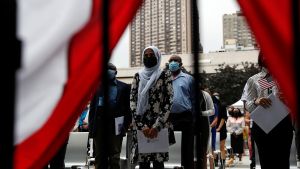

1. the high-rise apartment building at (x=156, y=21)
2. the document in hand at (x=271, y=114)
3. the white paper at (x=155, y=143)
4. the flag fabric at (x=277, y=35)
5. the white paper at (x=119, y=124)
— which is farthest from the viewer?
the white paper at (x=119, y=124)

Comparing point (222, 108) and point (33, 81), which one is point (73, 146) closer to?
point (222, 108)

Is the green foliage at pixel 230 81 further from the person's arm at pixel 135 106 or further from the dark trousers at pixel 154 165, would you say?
the dark trousers at pixel 154 165

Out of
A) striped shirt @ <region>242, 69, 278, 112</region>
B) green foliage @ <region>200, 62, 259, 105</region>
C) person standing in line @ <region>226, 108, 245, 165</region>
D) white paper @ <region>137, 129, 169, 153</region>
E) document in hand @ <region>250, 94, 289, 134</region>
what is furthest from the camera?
green foliage @ <region>200, 62, 259, 105</region>

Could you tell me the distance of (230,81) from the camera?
42438 mm

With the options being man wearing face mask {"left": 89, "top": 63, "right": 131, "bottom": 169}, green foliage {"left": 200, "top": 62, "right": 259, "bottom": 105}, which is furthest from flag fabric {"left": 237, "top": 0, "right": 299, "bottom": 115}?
green foliage {"left": 200, "top": 62, "right": 259, "bottom": 105}

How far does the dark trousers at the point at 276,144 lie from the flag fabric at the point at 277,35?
7.23 ft

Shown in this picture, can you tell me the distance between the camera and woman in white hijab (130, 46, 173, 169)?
201 inches

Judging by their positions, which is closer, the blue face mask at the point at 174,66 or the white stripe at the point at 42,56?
the white stripe at the point at 42,56

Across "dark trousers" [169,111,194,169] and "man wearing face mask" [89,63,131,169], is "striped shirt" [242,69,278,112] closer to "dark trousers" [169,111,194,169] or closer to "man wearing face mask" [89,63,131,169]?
"dark trousers" [169,111,194,169]

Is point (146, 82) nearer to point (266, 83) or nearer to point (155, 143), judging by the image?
point (155, 143)

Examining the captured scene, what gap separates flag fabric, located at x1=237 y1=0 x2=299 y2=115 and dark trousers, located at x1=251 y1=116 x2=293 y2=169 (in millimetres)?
2204

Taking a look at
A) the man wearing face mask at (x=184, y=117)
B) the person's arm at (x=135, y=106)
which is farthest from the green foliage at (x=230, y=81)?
the person's arm at (x=135, y=106)

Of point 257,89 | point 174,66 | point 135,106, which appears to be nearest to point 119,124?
point 135,106

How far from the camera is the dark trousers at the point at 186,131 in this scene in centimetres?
583
